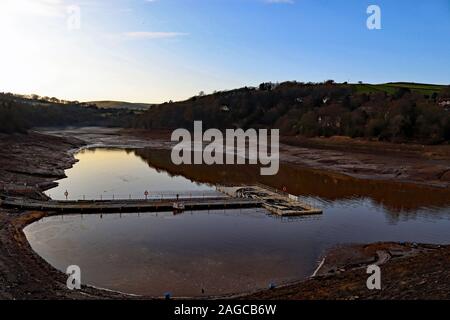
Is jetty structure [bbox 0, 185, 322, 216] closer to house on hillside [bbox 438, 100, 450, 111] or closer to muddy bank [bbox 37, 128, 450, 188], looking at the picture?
muddy bank [bbox 37, 128, 450, 188]

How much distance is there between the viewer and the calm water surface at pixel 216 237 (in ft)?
66.3

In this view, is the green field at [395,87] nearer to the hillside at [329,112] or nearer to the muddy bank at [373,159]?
the hillside at [329,112]

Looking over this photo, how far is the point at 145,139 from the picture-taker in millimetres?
116688

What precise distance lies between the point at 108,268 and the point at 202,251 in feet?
17.1

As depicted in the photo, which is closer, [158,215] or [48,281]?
[48,281]

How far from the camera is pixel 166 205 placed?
33688 millimetres

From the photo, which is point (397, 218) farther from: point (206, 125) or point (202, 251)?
point (206, 125)

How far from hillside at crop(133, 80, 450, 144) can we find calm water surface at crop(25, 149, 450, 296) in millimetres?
38679
